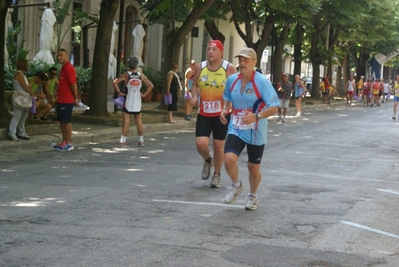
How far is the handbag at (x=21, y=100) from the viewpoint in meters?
15.6

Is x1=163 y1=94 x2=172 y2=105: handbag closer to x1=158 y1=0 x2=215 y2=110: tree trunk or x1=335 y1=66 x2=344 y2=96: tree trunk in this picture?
x1=158 y1=0 x2=215 y2=110: tree trunk

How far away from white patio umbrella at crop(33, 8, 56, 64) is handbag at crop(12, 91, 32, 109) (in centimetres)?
1125

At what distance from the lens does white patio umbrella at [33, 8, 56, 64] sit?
26875mm

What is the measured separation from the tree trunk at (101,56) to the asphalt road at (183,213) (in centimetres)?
581

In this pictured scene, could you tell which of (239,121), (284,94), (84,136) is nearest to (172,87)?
(284,94)

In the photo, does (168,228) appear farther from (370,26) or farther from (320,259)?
(370,26)

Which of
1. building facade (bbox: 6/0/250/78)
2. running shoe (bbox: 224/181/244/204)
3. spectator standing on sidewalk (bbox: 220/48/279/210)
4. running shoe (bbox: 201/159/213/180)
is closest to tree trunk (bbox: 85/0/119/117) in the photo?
building facade (bbox: 6/0/250/78)

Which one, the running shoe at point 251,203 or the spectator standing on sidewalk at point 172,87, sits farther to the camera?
the spectator standing on sidewalk at point 172,87

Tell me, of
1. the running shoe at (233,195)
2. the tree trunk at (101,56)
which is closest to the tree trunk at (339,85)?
the tree trunk at (101,56)

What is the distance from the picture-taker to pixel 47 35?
27.4m

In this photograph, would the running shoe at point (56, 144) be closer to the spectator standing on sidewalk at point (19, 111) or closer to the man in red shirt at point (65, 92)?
the man in red shirt at point (65, 92)

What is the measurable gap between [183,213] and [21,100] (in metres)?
7.67

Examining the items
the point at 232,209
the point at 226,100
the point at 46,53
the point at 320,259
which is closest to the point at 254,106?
the point at 226,100

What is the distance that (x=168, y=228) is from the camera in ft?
26.0
